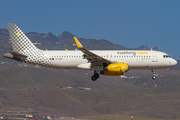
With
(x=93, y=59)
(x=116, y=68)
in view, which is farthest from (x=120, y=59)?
(x=93, y=59)

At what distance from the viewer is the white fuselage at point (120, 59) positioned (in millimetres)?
57469

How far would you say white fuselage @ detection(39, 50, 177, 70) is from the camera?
57469mm

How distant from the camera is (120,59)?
57.4 meters

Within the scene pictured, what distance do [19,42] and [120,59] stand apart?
1989cm

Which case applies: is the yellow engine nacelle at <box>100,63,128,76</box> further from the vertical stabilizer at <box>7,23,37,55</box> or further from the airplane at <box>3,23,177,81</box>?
the vertical stabilizer at <box>7,23,37,55</box>

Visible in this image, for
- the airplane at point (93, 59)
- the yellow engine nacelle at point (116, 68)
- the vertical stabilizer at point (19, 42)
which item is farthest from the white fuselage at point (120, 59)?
the vertical stabilizer at point (19, 42)

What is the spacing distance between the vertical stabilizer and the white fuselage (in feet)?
12.1

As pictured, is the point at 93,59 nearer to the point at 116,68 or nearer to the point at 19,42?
the point at 116,68

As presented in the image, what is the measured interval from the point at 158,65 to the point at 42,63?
22.1 metres

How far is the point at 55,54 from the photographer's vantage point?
58844mm

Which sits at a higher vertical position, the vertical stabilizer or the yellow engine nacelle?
the vertical stabilizer

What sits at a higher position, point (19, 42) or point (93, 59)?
point (19, 42)

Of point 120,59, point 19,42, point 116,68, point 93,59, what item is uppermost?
point 19,42

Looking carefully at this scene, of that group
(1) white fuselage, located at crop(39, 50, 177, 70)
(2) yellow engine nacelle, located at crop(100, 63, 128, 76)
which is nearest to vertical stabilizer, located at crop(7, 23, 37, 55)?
(1) white fuselage, located at crop(39, 50, 177, 70)
